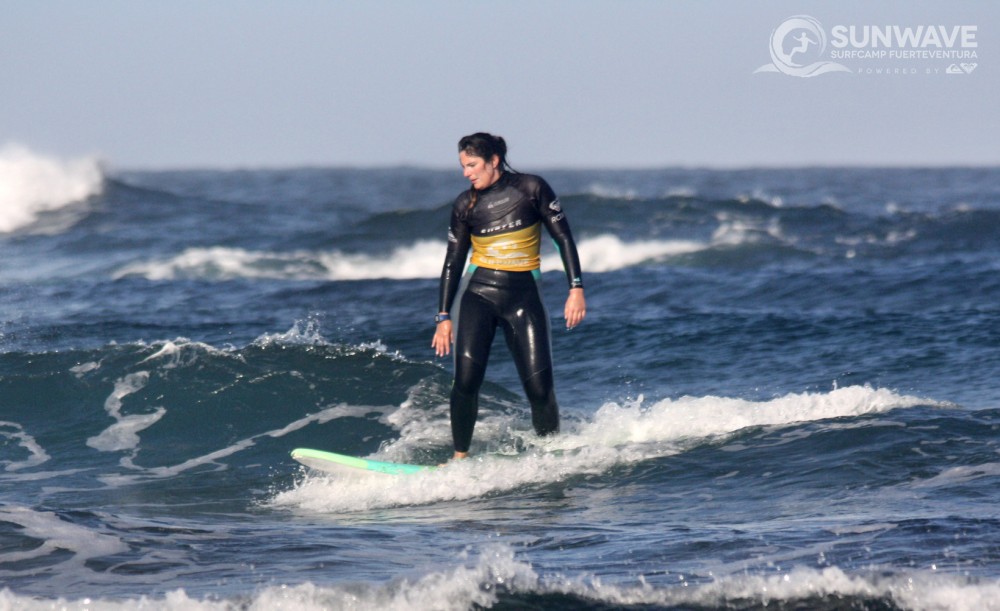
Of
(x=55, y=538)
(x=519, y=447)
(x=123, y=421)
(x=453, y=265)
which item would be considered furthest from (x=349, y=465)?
(x=123, y=421)

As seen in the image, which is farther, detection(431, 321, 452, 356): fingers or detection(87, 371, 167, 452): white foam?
detection(87, 371, 167, 452): white foam

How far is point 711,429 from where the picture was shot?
30.6ft

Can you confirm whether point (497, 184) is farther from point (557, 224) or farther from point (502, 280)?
point (502, 280)

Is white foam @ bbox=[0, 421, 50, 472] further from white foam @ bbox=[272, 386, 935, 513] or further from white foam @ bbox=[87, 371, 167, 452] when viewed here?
white foam @ bbox=[272, 386, 935, 513]

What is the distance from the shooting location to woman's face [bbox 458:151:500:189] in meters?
8.13

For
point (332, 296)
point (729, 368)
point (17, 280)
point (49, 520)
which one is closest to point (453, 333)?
point (49, 520)

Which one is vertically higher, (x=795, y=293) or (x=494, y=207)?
(x=494, y=207)

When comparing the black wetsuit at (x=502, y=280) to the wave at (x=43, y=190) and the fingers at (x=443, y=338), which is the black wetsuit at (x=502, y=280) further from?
the wave at (x=43, y=190)

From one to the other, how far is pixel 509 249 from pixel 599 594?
323cm

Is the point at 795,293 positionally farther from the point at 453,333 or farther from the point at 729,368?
the point at 453,333

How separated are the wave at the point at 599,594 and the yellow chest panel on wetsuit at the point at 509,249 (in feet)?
9.73

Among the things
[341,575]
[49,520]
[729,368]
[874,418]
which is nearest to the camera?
[341,575]

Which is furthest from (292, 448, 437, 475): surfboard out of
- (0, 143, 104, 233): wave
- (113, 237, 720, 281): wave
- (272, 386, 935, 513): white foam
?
(0, 143, 104, 233): wave

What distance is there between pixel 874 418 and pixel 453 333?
324 cm
